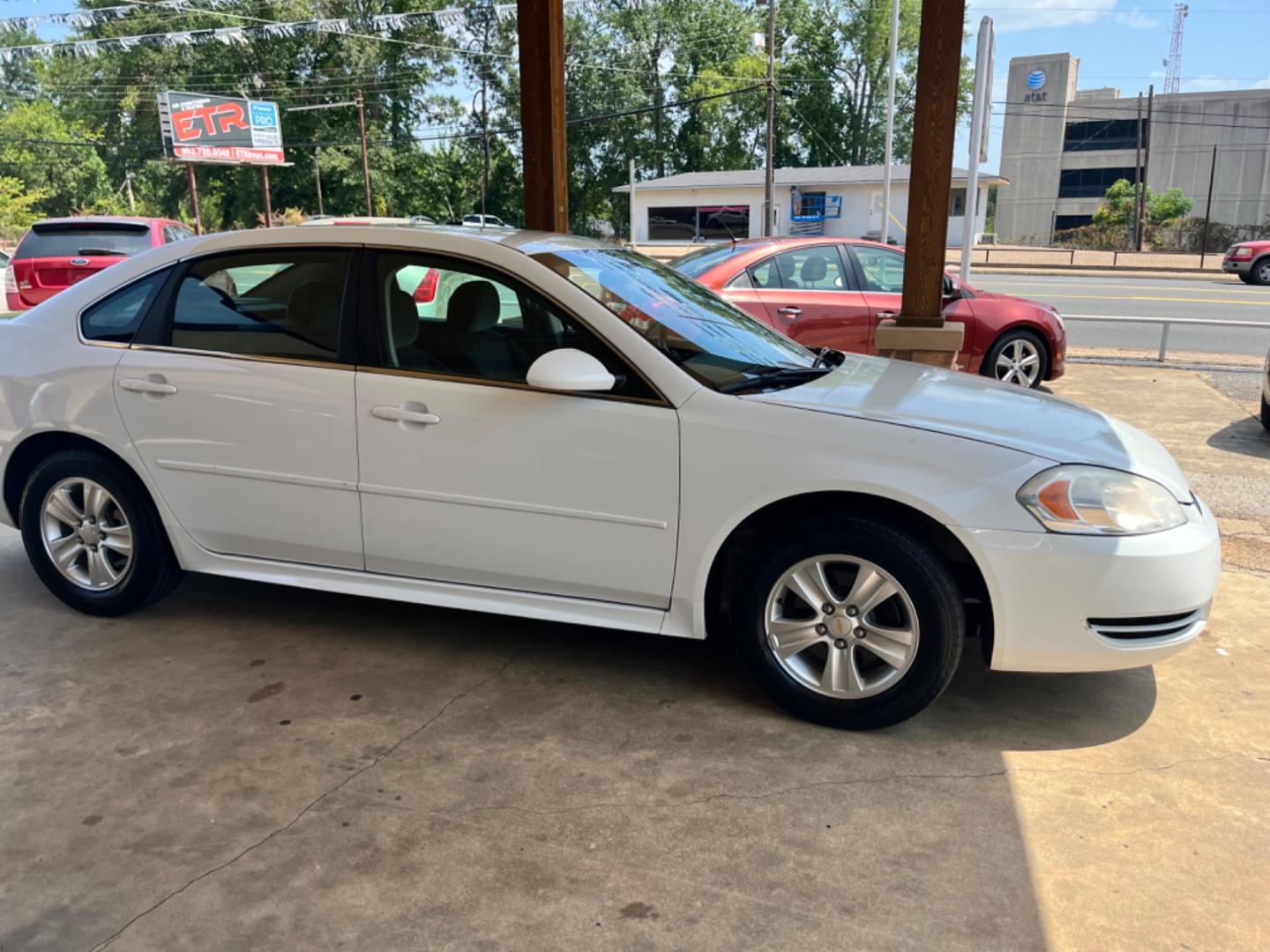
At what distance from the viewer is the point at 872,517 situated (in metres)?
3.10

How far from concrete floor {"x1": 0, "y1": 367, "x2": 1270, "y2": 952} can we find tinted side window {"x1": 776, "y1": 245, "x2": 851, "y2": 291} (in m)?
4.82

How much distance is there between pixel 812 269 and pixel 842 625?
5621 mm

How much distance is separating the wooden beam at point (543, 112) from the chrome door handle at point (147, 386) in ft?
8.96

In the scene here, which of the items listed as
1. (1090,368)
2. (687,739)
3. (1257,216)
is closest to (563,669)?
(687,739)

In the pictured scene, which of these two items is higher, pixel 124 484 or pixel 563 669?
pixel 124 484

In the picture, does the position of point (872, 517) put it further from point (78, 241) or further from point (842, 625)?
point (78, 241)

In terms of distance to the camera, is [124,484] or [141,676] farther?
[124,484]

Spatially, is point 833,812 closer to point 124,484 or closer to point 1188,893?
point 1188,893

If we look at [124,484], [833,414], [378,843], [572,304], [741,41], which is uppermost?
[741,41]

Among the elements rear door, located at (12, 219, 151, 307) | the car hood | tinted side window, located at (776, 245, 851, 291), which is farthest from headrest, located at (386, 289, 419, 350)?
rear door, located at (12, 219, 151, 307)

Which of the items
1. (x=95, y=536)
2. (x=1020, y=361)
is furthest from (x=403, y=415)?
(x=1020, y=361)

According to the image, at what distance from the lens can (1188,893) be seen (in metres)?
2.45

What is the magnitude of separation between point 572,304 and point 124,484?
2.08 m

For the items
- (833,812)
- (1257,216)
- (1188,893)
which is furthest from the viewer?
(1257,216)
